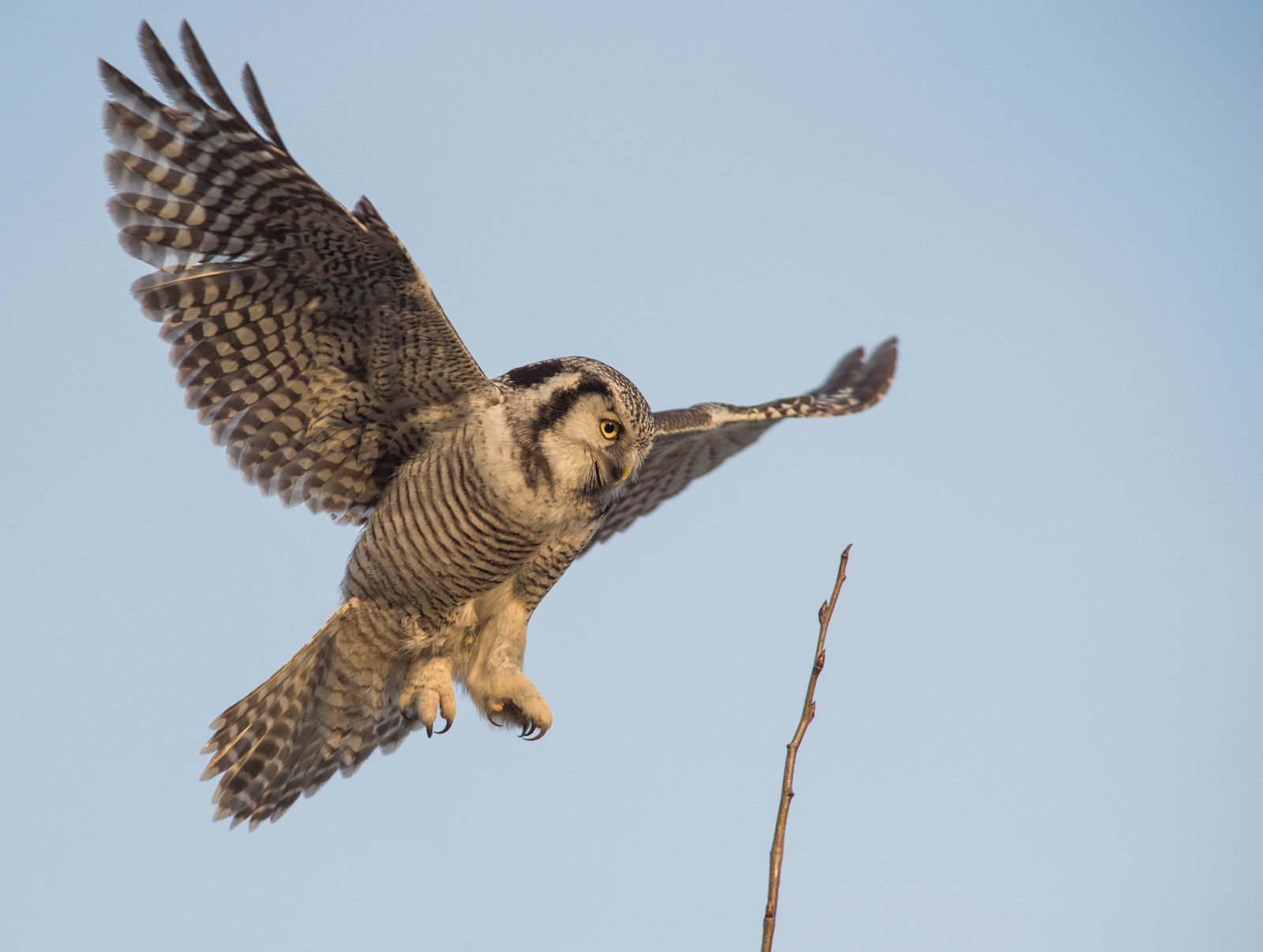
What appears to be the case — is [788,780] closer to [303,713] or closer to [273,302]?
[273,302]

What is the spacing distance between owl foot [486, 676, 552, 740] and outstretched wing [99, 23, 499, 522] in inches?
47.6

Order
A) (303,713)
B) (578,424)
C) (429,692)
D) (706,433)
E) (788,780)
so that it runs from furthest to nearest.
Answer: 1. (706,433)
2. (303,713)
3. (429,692)
4. (578,424)
5. (788,780)

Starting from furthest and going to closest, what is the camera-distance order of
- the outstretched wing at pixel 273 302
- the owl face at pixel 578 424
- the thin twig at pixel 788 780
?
the owl face at pixel 578 424, the outstretched wing at pixel 273 302, the thin twig at pixel 788 780

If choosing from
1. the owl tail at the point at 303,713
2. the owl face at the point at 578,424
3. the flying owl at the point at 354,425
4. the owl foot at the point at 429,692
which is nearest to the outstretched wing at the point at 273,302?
the flying owl at the point at 354,425

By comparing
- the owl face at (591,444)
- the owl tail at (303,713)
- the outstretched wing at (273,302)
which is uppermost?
the outstretched wing at (273,302)

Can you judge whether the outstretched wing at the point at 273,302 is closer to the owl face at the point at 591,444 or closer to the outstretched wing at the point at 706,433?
the owl face at the point at 591,444

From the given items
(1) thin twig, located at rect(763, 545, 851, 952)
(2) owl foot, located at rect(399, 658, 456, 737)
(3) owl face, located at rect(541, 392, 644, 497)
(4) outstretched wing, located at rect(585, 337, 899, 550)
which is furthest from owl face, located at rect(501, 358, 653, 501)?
(1) thin twig, located at rect(763, 545, 851, 952)

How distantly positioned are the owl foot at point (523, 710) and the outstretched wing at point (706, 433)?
3.70ft

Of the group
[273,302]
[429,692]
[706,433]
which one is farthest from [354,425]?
[706,433]

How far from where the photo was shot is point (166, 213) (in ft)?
15.1

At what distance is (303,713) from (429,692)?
0.80 metres

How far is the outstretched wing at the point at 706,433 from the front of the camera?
21.0 feet

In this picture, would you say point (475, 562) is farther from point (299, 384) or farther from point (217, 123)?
point (217, 123)

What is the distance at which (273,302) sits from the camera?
16.3ft
